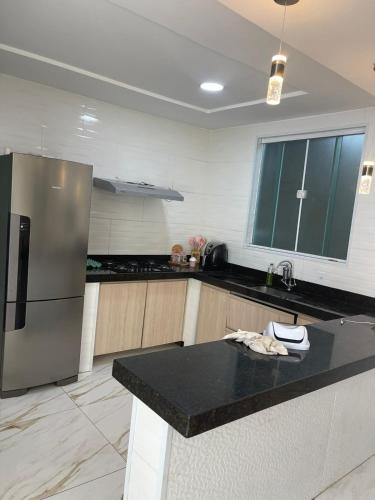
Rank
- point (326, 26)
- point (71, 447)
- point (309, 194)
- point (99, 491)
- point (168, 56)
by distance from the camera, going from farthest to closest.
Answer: point (309, 194) < point (168, 56) < point (71, 447) < point (99, 491) < point (326, 26)

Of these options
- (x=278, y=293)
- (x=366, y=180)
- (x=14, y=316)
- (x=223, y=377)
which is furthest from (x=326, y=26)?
(x=14, y=316)

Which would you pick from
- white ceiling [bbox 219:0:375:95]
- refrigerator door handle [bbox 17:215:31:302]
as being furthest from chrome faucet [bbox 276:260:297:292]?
refrigerator door handle [bbox 17:215:31:302]

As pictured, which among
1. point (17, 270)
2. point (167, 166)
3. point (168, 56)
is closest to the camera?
point (168, 56)

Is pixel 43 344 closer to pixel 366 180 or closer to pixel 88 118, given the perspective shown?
pixel 88 118

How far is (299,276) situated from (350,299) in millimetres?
501

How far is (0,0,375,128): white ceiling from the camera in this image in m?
1.68

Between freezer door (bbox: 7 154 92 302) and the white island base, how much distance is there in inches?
67.7

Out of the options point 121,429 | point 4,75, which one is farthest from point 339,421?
point 4,75

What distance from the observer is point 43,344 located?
2.74m

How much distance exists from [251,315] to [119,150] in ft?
6.32

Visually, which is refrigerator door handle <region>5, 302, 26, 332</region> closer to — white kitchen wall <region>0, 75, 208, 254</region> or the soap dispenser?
white kitchen wall <region>0, 75, 208, 254</region>

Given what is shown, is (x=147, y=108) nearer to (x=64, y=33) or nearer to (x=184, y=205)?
(x=184, y=205)

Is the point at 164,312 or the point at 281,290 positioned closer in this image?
the point at 281,290

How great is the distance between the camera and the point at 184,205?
13.6 ft
